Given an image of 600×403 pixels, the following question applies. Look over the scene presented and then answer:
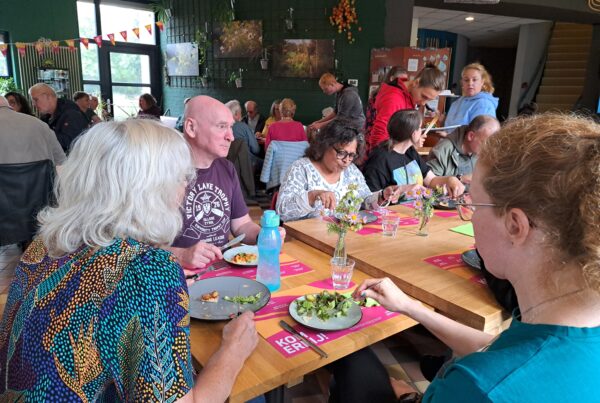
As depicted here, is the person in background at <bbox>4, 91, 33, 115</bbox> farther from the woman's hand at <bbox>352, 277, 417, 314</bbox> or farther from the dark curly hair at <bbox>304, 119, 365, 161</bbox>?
the woman's hand at <bbox>352, 277, 417, 314</bbox>

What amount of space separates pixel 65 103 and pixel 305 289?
4.45 m

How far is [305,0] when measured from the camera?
7.05 m

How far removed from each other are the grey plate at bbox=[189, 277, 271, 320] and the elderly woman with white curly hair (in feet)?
0.64

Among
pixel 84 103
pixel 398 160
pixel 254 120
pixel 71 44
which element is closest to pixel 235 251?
pixel 398 160

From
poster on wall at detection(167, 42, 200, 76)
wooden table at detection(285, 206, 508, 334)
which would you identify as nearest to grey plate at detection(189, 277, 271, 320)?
wooden table at detection(285, 206, 508, 334)

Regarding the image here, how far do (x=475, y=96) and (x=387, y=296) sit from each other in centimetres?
339

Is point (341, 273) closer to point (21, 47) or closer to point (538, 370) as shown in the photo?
point (538, 370)

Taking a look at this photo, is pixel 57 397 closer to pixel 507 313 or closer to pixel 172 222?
pixel 172 222

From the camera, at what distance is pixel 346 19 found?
6.79 metres

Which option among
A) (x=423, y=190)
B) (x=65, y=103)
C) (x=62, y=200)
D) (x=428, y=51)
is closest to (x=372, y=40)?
(x=428, y=51)

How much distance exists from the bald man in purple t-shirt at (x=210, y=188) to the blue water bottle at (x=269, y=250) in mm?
587

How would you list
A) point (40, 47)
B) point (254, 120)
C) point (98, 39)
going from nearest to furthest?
point (254, 120)
point (40, 47)
point (98, 39)

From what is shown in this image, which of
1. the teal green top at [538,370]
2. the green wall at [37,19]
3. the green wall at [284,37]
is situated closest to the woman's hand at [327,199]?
the teal green top at [538,370]

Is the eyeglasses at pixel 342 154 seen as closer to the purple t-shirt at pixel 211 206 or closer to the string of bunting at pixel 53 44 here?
the purple t-shirt at pixel 211 206
